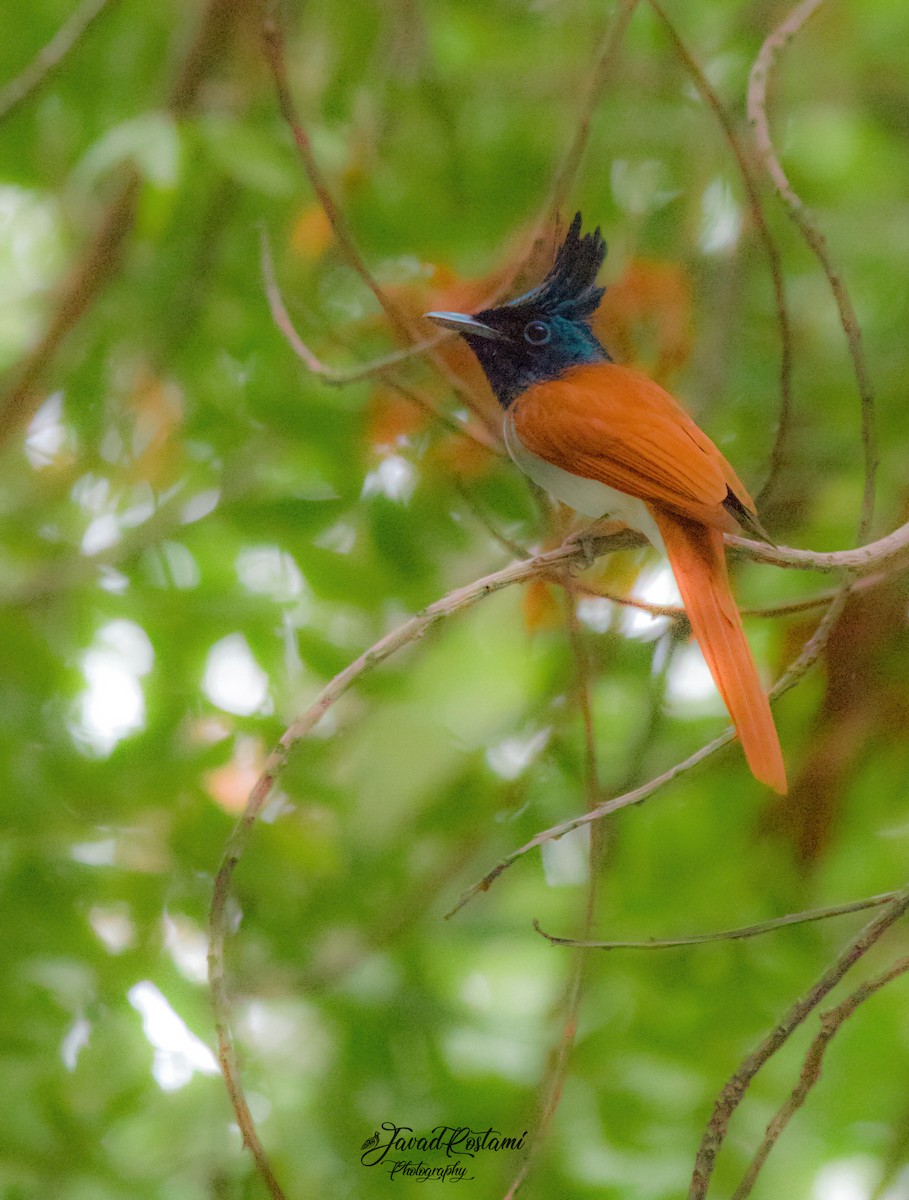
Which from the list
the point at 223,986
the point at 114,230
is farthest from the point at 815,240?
the point at 114,230

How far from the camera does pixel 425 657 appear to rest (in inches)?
54.3

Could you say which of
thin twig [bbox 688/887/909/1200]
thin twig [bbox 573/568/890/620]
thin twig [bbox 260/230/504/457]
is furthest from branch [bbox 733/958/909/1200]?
thin twig [bbox 260/230/504/457]

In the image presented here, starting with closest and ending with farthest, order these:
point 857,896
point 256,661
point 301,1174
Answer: point 301,1174 → point 857,896 → point 256,661

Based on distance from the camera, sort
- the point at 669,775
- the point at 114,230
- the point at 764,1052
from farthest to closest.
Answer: the point at 114,230
the point at 669,775
the point at 764,1052

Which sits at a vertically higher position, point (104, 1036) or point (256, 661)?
point (256, 661)

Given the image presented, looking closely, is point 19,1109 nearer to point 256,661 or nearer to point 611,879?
point 256,661

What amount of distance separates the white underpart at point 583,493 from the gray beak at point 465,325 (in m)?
0.09

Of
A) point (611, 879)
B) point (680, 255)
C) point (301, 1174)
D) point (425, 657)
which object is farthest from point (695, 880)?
point (680, 255)


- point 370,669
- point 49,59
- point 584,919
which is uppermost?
point 49,59

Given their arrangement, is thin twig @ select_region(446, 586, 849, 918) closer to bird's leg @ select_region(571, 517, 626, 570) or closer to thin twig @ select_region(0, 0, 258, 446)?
bird's leg @ select_region(571, 517, 626, 570)

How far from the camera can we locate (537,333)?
1.23 m

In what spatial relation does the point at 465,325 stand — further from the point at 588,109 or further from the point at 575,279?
the point at 588,109

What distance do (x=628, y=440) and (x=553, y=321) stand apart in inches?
8.2

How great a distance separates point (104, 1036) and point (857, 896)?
791mm
